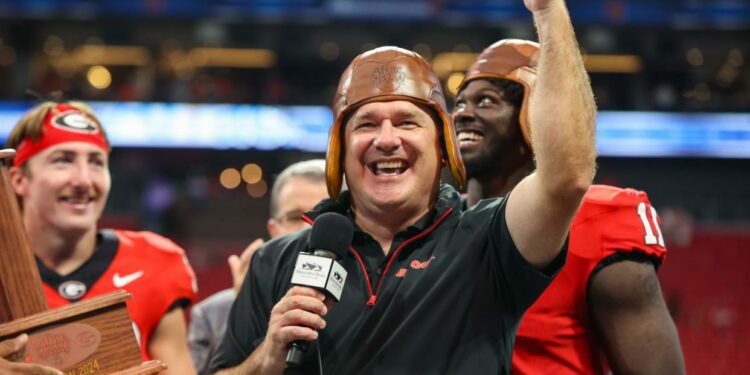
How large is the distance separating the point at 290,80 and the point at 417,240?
44.7 feet

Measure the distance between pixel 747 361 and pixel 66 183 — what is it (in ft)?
18.6

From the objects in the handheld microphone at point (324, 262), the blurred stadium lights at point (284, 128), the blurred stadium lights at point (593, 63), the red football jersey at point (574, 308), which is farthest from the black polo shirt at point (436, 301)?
the blurred stadium lights at point (593, 63)

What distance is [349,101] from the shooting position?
2.25 meters

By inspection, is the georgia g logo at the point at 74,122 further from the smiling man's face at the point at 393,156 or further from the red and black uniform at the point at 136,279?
the smiling man's face at the point at 393,156

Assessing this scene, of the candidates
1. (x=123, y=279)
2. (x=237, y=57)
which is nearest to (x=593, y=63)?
(x=237, y=57)

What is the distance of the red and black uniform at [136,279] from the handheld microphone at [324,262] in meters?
1.24

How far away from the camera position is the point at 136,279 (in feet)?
10.2

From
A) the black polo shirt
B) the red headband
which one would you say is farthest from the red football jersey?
the red headband

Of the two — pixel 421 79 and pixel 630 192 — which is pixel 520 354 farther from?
pixel 421 79

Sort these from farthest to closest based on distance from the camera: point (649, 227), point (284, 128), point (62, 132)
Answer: point (284, 128), point (62, 132), point (649, 227)

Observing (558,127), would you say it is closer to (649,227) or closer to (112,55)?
(649,227)

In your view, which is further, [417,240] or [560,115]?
[417,240]

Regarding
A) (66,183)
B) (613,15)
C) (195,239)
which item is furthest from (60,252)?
(613,15)

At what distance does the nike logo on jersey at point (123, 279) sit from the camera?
309 cm
